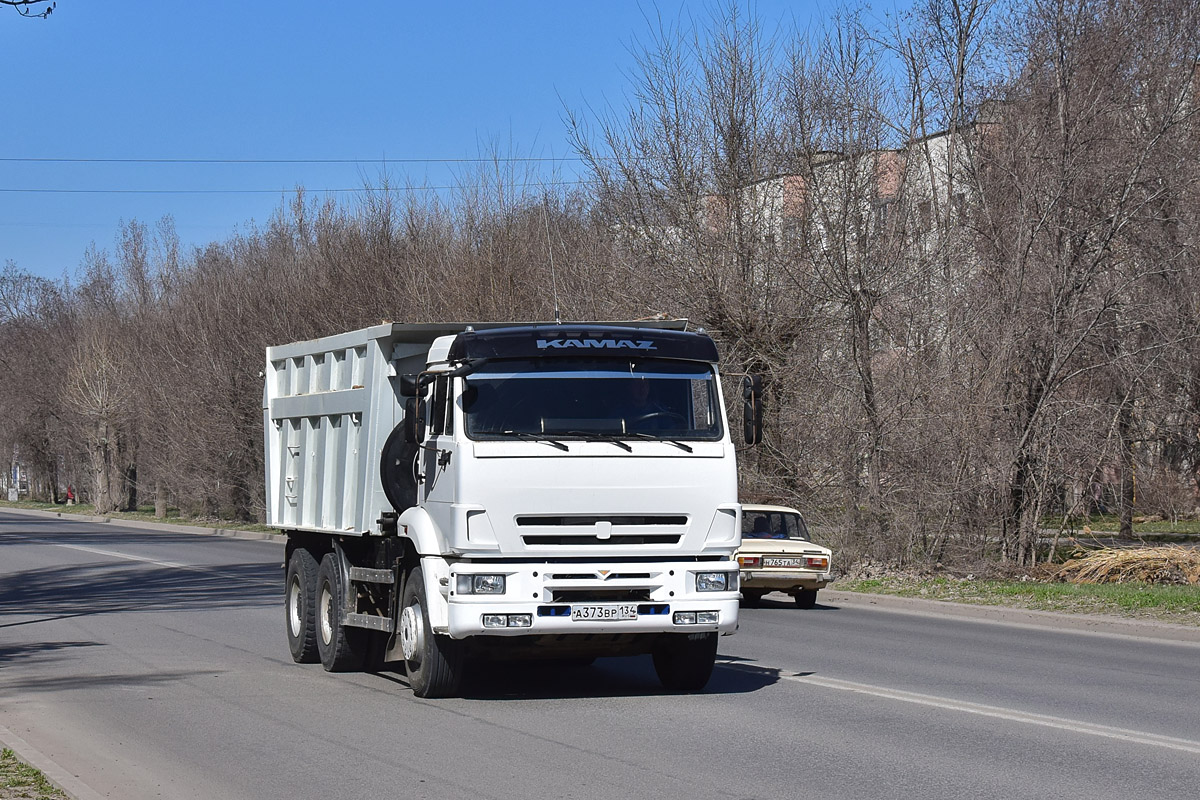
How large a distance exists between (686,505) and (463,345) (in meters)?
2.10

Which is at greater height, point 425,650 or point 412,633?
point 412,633

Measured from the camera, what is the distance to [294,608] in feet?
44.8

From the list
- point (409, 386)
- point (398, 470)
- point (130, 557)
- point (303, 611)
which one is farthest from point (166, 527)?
point (409, 386)

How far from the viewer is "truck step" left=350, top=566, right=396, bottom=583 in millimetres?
11266

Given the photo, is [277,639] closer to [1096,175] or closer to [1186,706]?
[1186,706]

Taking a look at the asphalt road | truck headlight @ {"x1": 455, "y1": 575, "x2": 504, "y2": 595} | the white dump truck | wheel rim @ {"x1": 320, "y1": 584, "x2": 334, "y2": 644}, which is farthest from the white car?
truck headlight @ {"x1": 455, "y1": 575, "x2": 504, "y2": 595}

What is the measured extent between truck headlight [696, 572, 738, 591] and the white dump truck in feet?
0.06

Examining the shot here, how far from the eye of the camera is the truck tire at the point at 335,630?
12.3 metres

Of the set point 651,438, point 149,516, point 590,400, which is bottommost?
point 149,516

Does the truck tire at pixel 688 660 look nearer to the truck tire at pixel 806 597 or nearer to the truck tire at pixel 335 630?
the truck tire at pixel 335 630

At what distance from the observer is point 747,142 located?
28.1m

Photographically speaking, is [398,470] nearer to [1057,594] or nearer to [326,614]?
[326,614]

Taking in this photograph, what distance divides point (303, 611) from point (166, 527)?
40484 mm

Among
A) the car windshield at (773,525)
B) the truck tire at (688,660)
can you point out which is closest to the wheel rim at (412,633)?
the truck tire at (688,660)
